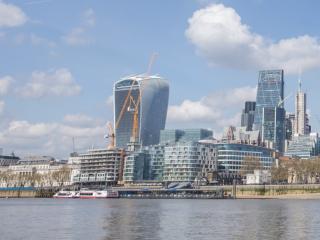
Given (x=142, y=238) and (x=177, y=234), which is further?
(x=177, y=234)

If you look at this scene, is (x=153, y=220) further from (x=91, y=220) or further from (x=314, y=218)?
(x=314, y=218)

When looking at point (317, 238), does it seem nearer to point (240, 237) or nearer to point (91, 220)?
point (240, 237)

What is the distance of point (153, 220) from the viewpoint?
10312 centimetres

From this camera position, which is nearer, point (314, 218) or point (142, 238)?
point (142, 238)

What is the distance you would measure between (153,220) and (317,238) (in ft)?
111

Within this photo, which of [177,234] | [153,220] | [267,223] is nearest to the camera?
[177,234]

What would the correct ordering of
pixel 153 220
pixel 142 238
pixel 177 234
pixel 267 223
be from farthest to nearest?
1. pixel 153 220
2. pixel 267 223
3. pixel 177 234
4. pixel 142 238

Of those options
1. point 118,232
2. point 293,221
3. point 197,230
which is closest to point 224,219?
point 293,221

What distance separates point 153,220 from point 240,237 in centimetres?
2888

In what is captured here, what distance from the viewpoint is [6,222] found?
101 m

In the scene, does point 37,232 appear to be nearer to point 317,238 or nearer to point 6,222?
point 6,222

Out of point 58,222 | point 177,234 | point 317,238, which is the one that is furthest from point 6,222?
point 317,238

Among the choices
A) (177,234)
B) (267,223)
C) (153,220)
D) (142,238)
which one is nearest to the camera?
(142,238)

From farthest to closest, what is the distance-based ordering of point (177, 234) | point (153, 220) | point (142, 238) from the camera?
point (153, 220)
point (177, 234)
point (142, 238)
